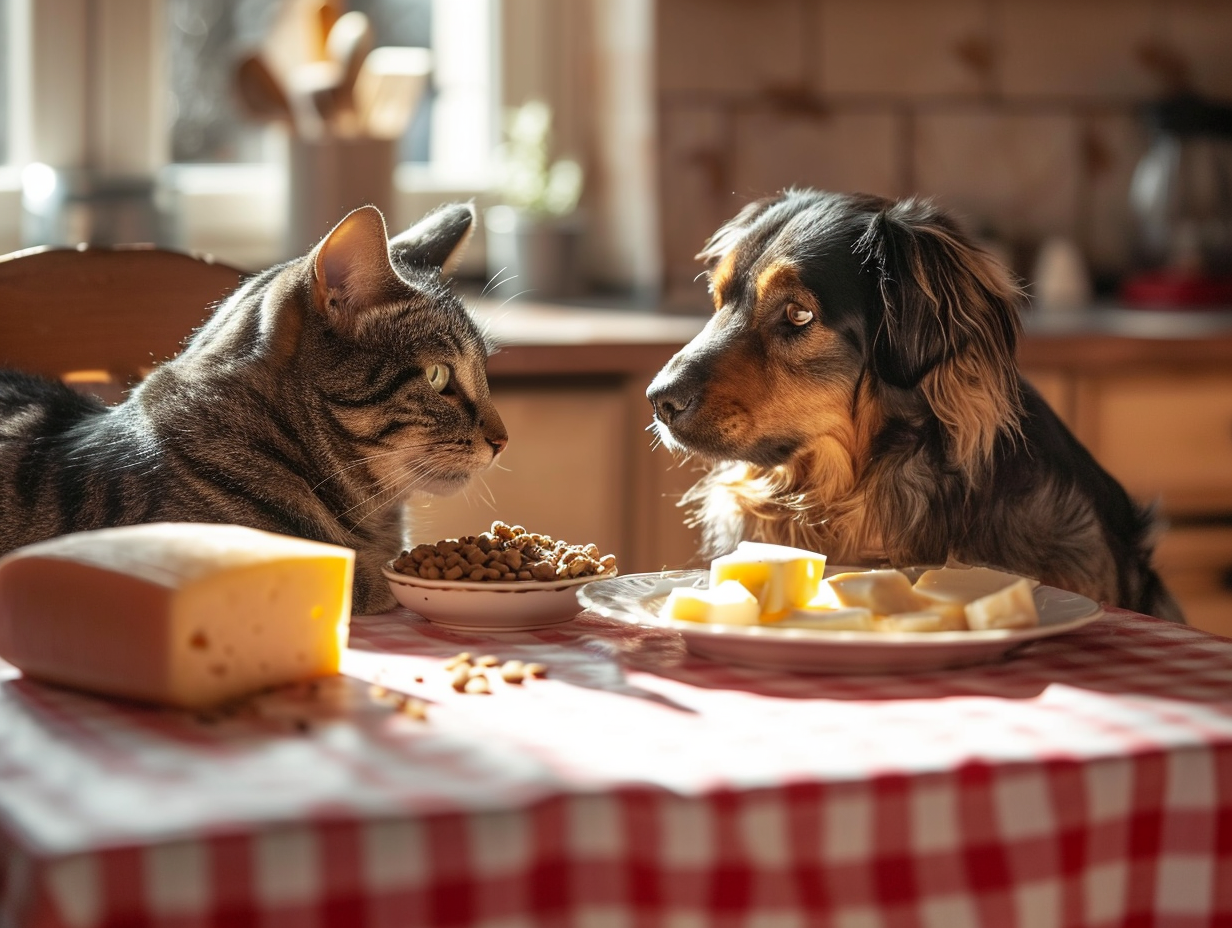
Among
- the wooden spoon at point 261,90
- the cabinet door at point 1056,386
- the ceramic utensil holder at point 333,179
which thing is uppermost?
the wooden spoon at point 261,90

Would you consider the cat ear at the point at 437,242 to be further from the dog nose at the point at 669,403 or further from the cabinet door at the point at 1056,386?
the cabinet door at the point at 1056,386

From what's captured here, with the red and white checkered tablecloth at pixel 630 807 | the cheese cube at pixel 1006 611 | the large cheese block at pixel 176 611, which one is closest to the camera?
the red and white checkered tablecloth at pixel 630 807

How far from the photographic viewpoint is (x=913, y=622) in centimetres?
114

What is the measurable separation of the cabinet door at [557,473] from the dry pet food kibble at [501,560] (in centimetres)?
146

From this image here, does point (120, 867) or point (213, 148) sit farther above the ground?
point (213, 148)

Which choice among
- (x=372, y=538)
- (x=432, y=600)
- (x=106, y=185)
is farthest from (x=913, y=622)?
(x=106, y=185)

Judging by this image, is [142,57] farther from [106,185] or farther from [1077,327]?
[1077,327]

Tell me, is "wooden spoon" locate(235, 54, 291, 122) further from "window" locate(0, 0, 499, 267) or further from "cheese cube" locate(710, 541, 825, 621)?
"cheese cube" locate(710, 541, 825, 621)

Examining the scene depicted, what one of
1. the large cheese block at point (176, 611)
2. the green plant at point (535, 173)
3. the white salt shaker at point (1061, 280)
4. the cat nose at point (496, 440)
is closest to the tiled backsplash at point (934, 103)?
the white salt shaker at point (1061, 280)

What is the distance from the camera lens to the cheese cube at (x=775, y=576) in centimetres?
117

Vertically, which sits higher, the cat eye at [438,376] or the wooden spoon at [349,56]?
the wooden spoon at [349,56]

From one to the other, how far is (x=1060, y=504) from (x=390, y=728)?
3.22 ft

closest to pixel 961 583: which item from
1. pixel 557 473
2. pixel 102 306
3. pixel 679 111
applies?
pixel 102 306

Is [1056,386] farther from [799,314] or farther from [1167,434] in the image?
[799,314]
